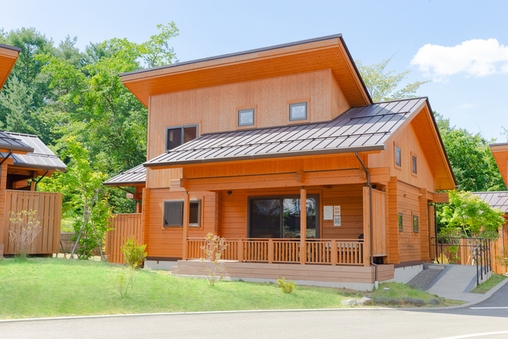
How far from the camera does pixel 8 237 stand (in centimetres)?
1712

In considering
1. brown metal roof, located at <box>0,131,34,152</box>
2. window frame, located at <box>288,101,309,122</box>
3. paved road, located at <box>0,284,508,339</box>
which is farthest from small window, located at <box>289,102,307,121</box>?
brown metal roof, located at <box>0,131,34,152</box>

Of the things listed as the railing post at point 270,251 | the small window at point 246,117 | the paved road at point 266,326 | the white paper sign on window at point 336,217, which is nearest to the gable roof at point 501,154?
the white paper sign on window at point 336,217

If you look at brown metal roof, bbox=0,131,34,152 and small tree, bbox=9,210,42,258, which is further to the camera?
small tree, bbox=9,210,42,258

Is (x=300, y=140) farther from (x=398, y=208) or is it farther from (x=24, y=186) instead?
(x=24, y=186)

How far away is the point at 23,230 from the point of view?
16609mm

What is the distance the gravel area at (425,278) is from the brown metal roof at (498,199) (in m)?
8.05

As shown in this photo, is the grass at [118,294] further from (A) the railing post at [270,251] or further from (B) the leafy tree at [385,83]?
(B) the leafy tree at [385,83]

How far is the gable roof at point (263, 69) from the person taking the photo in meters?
17.9

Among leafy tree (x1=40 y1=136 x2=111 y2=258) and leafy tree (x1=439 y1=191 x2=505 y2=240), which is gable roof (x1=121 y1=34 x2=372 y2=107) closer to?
leafy tree (x1=40 y1=136 x2=111 y2=258)

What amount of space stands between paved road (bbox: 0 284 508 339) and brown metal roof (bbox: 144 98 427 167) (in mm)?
4723

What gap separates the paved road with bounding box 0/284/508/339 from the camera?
902 centimetres

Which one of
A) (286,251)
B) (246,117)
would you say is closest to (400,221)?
(286,251)

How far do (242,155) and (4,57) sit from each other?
30.8ft

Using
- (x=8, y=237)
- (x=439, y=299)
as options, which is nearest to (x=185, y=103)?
(x=8, y=237)
